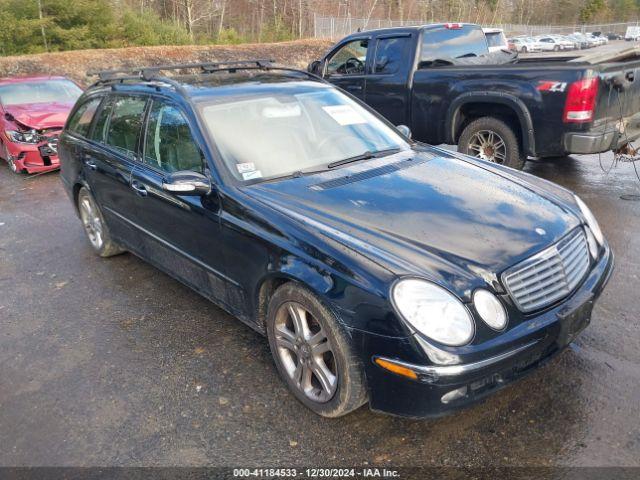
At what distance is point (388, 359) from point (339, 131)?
205 cm

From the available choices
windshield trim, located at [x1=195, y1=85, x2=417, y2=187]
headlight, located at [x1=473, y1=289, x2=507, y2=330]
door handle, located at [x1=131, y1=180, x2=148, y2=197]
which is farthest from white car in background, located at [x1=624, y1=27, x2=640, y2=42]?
headlight, located at [x1=473, y1=289, x2=507, y2=330]

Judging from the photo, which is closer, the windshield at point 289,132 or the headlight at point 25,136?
the windshield at point 289,132

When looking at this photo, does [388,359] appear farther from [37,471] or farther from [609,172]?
[609,172]

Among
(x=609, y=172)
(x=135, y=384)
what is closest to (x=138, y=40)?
(x=609, y=172)

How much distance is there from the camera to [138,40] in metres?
24.5

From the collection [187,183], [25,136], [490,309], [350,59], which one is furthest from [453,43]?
[25,136]

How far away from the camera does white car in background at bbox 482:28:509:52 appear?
26.5 ft

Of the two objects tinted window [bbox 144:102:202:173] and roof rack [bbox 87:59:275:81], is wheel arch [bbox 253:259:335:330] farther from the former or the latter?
roof rack [bbox 87:59:275:81]

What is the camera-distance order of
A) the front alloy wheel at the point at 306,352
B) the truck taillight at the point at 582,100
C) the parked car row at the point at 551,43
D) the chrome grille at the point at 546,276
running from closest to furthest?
the chrome grille at the point at 546,276
the front alloy wheel at the point at 306,352
the truck taillight at the point at 582,100
the parked car row at the point at 551,43

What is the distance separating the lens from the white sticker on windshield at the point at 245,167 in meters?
3.25

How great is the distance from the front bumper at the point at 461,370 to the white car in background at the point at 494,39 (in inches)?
259

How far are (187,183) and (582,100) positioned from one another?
14.6 ft

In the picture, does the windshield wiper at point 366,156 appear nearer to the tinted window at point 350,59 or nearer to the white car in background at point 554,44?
the tinted window at point 350,59

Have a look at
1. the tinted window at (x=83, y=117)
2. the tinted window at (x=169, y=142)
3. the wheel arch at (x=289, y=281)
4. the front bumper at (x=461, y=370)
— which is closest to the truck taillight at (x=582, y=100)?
the front bumper at (x=461, y=370)
